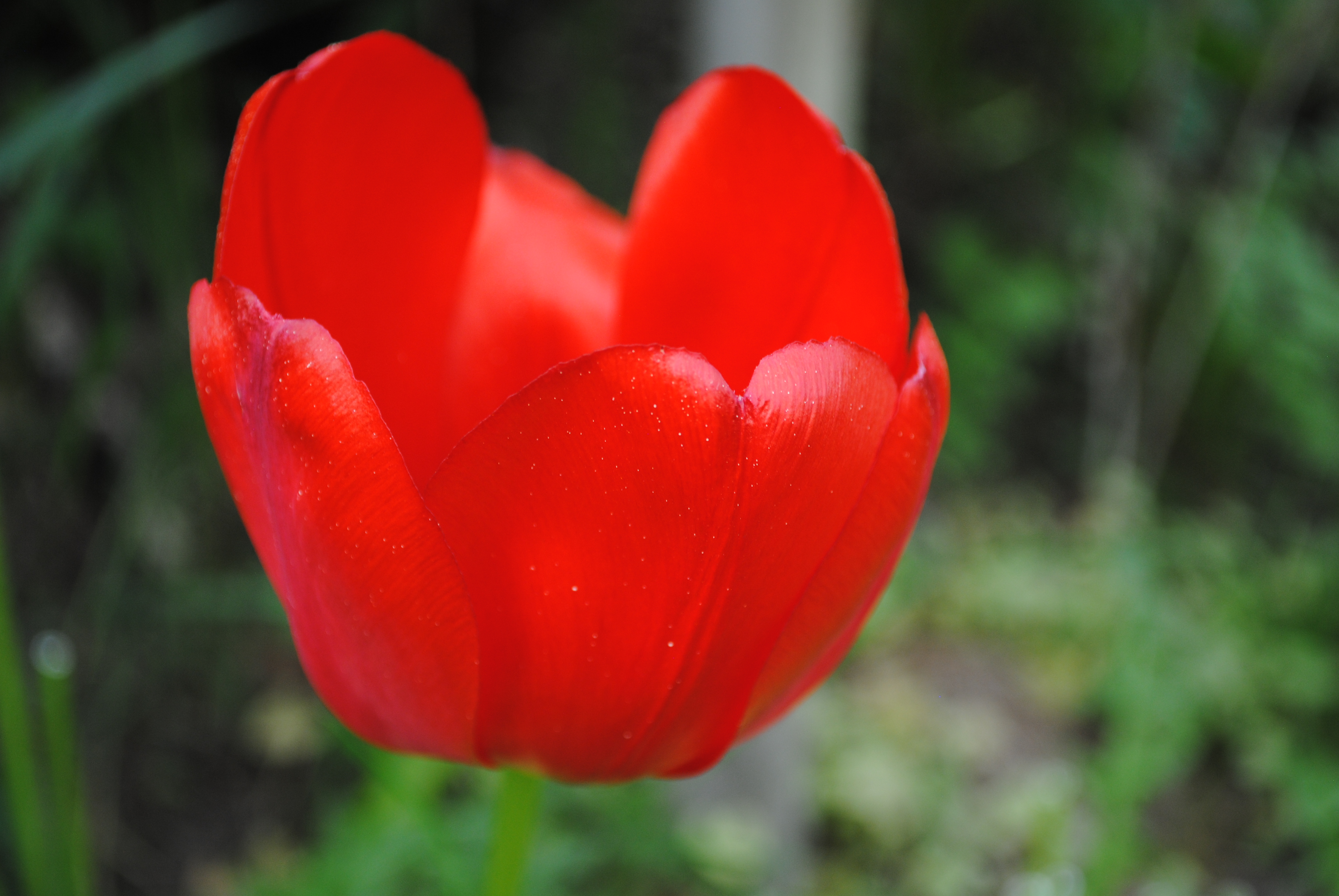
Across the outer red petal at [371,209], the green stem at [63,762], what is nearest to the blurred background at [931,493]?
the green stem at [63,762]

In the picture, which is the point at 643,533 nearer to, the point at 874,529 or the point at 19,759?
the point at 874,529

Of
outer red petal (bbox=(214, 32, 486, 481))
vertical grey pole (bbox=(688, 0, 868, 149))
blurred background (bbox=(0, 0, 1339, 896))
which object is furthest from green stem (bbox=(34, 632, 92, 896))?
vertical grey pole (bbox=(688, 0, 868, 149))

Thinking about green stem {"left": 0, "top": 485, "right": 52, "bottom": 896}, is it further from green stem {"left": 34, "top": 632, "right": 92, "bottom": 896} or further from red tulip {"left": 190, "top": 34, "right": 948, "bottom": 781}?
red tulip {"left": 190, "top": 34, "right": 948, "bottom": 781}

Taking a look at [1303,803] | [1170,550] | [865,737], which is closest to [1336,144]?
[1170,550]

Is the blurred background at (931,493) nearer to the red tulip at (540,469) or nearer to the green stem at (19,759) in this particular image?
the green stem at (19,759)

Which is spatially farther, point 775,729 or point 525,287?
point 775,729

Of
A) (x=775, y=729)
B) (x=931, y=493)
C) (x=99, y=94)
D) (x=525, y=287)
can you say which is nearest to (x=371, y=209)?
(x=525, y=287)
